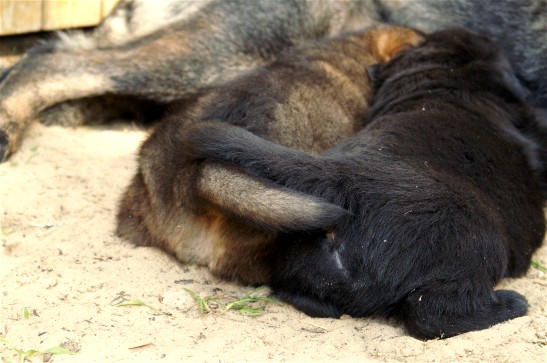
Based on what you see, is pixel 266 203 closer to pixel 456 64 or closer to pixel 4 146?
pixel 456 64

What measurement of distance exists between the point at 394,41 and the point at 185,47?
1.23m

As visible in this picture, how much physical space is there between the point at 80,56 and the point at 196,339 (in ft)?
7.70

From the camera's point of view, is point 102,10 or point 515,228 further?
point 102,10

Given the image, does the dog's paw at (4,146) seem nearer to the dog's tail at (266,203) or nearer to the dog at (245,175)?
the dog at (245,175)

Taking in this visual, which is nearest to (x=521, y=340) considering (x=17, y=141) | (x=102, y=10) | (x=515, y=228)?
(x=515, y=228)

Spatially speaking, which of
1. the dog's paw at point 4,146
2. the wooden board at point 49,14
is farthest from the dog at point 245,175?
the wooden board at point 49,14

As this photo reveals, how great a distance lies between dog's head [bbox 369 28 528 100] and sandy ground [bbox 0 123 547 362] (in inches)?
36.8

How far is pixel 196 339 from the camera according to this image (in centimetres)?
288

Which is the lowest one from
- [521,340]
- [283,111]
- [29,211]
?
[29,211]

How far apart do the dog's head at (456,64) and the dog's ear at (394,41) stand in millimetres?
122

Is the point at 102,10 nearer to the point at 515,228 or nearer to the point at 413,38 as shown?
the point at 413,38

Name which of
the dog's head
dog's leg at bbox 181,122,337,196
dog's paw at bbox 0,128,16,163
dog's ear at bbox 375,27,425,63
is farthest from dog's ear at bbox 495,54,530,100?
dog's paw at bbox 0,128,16,163

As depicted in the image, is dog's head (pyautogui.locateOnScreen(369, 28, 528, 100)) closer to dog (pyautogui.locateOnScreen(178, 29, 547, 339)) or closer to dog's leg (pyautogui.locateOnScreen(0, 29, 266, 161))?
dog (pyautogui.locateOnScreen(178, 29, 547, 339))

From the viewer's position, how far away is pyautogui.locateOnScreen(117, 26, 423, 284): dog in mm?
2906
